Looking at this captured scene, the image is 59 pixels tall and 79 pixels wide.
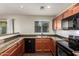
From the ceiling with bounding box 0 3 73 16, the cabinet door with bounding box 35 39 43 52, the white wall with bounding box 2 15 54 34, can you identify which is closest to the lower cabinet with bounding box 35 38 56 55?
the cabinet door with bounding box 35 39 43 52

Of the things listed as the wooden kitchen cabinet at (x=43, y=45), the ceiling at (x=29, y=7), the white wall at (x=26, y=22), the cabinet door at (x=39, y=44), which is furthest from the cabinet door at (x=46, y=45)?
the ceiling at (x=29, y=7)

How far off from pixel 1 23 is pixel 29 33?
65.3 inches

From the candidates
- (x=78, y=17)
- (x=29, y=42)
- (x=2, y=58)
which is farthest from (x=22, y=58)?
(x=29, y=42)

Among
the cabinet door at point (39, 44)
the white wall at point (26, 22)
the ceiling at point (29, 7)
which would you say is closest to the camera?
the ceiling at point (29, 7)

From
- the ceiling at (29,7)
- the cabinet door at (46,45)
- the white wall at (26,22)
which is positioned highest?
the ceiling at (29,7)

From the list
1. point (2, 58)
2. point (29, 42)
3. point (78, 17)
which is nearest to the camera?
point (2, 58)

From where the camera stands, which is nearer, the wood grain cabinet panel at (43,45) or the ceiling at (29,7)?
the ceiling at (29,7)

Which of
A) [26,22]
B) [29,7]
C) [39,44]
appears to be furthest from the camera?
[26,22]

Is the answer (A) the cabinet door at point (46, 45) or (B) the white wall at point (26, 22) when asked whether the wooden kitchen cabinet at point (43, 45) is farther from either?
(B) the white wall at point (26, 22)

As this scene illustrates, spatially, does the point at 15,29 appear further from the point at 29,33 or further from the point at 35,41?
the point at 35,41

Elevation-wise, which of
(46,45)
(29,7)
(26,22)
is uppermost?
(29,7)

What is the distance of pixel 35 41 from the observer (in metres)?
7.52

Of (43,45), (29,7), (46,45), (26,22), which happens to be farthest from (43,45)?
(29,7)

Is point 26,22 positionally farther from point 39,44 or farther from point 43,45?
point 43,45
